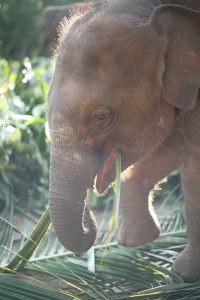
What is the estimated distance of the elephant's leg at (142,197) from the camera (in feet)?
15.1

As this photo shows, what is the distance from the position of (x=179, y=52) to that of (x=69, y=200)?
2.79ft

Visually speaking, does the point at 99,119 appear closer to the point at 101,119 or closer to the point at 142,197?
the point at 101,119

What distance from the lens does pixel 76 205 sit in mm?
3664

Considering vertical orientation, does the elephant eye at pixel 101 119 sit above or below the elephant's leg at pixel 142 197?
above

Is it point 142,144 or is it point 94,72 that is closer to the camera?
point 94,72

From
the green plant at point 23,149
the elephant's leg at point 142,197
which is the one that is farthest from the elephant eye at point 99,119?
the green plant at point 23,149

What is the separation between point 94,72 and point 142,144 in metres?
0.48

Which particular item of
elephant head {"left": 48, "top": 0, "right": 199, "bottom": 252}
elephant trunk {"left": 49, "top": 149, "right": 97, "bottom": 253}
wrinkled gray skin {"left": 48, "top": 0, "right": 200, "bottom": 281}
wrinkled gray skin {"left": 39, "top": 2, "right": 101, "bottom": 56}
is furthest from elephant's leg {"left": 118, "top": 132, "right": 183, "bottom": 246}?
wrinkled gray skin {"left": 39, "top": 2, "right": 101, "bottom": 56}

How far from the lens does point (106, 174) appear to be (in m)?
3.96

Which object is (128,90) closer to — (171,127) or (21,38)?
(171,127)

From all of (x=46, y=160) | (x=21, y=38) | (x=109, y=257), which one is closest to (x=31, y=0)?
(x=21, y=38)

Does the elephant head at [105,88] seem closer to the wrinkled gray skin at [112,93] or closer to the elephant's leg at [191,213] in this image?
the wrinkled gray skin at [112,93]

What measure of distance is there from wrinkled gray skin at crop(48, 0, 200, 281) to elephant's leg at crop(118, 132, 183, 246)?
1.61 feet

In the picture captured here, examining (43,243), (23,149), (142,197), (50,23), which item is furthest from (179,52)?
(50,23)
